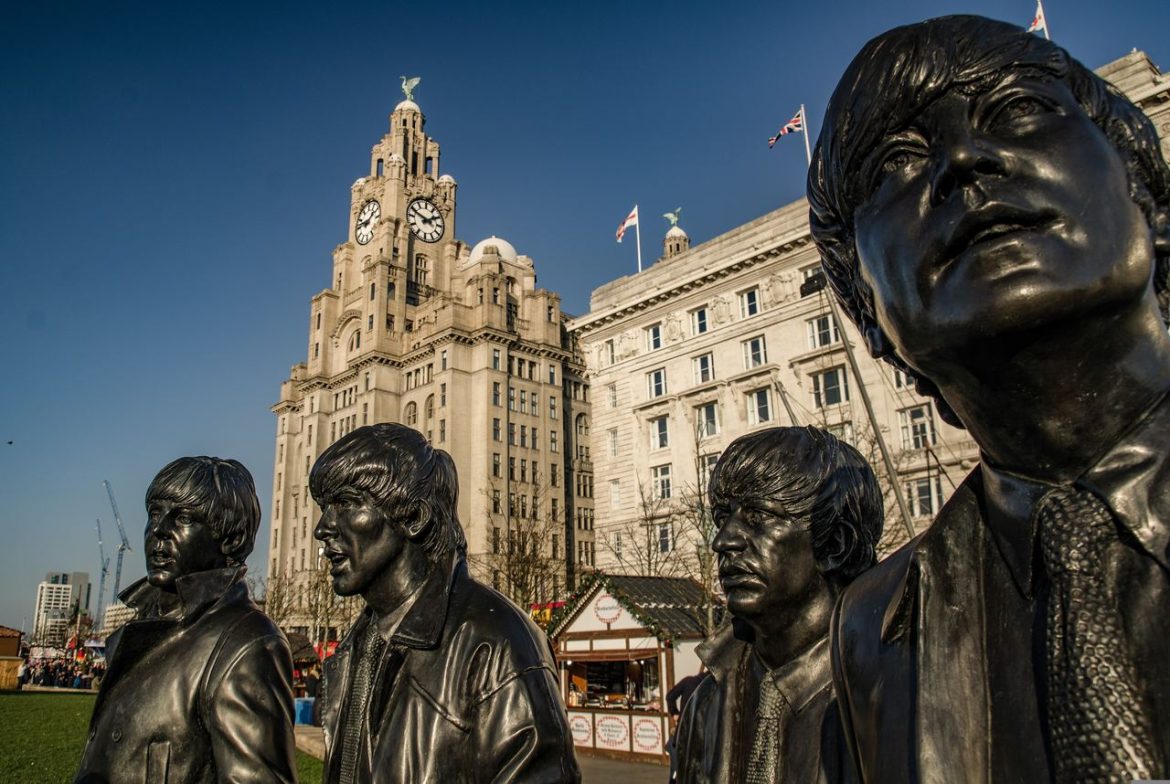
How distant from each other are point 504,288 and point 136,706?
6770cm

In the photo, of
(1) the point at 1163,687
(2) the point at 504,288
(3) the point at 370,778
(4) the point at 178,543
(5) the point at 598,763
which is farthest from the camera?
(2) the point at 504,288

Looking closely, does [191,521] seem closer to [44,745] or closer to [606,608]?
[606,608]

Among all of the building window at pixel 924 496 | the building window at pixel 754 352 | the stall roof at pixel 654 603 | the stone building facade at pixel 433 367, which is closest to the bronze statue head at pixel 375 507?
the stall roof at pixel 654 603

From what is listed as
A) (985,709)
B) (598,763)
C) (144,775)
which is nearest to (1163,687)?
(985,709)

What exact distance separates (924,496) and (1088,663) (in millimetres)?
30802

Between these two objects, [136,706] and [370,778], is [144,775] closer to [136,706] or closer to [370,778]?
[136,706]

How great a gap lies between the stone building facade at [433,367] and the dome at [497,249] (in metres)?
0.22

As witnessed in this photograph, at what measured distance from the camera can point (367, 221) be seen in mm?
77688

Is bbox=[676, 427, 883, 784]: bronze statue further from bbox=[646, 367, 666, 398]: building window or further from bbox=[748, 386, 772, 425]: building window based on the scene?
bbox=[646, 367, 666, 398]: building window

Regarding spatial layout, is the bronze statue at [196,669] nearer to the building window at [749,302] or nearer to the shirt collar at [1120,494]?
the shirt collar at [1120,494]

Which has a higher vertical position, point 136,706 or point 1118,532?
point 1118,532

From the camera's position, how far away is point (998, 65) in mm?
937

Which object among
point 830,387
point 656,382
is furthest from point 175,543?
point 656,382

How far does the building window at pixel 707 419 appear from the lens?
117ft
